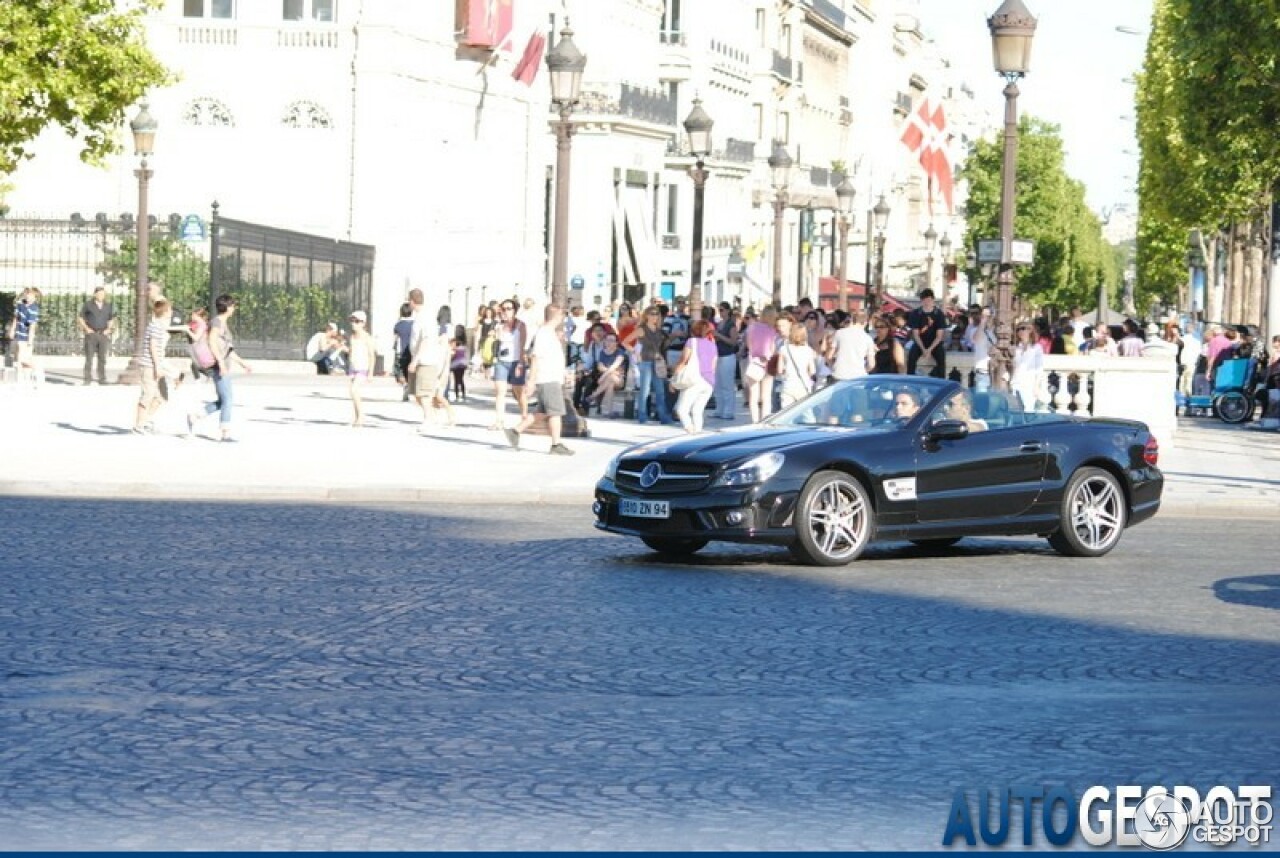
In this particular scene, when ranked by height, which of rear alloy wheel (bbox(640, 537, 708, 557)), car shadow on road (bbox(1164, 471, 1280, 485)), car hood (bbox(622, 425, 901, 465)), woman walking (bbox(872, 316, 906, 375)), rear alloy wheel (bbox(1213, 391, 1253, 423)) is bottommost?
rear alloy wheel (bbox(640, 537, 708, 557))

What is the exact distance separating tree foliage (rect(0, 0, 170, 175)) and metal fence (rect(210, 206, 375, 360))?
7147 millimetres

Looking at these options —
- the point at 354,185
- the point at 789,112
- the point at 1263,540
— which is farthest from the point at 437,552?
the point at 789,112

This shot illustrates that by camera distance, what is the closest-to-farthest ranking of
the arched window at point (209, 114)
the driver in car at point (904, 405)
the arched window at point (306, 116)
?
the driver in car at point (904, 405) < the arched window at point (306, 116) < the arched window at point (209, 114)

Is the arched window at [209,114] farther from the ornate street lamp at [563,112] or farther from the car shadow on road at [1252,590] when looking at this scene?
the car shadow on road at [1252,590]

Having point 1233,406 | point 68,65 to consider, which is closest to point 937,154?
point 1233,406

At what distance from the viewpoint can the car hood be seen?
16891mm

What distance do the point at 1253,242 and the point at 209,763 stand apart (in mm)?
64576

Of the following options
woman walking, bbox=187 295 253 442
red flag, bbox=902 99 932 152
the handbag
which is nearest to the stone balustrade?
the handbag

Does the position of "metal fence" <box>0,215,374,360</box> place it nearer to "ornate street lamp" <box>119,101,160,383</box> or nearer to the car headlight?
"ornate street lamp" <box>119,101,160,383</box>

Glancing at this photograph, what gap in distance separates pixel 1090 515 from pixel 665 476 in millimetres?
3223

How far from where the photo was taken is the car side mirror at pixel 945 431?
17484 mm

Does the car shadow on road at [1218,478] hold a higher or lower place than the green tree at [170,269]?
lower

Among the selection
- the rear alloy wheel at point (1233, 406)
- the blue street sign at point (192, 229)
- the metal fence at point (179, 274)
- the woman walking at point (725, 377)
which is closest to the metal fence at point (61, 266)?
the metal fence at point (179, 274)

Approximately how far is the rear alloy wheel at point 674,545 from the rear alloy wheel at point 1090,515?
255cm
